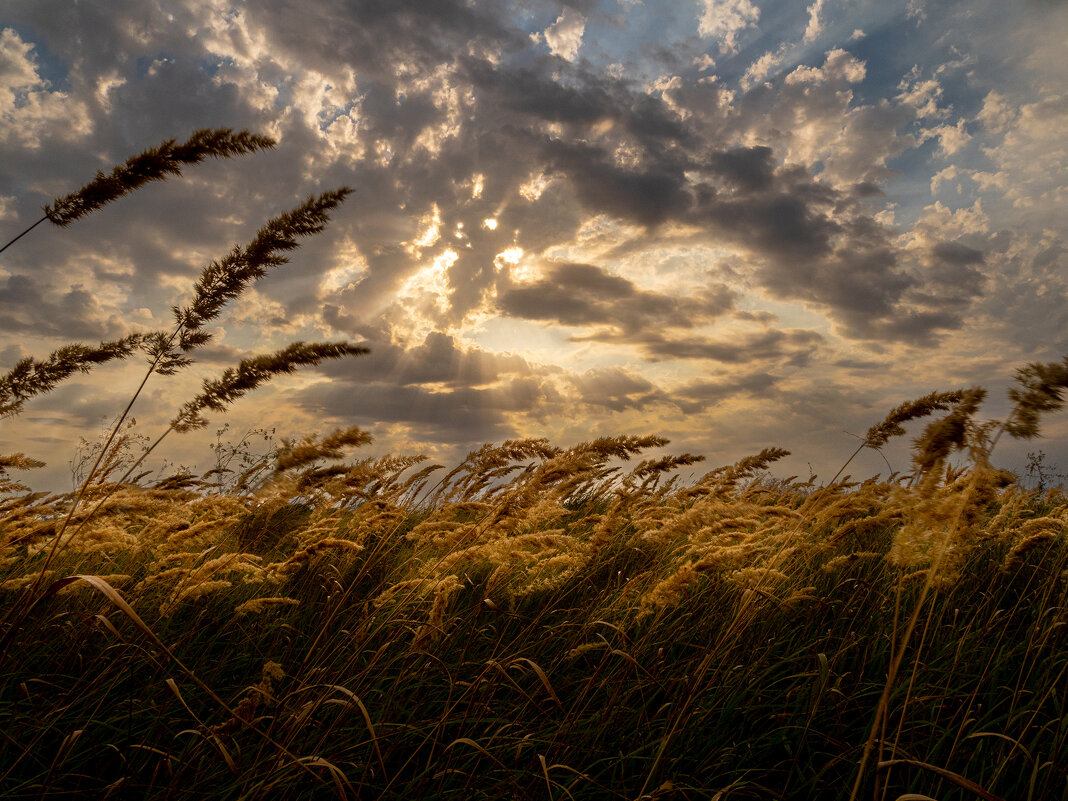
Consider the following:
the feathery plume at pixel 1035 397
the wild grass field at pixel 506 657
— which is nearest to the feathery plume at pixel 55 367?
the wild grass field at pixel 506 657

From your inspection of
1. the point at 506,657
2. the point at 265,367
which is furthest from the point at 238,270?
the point at 506,657

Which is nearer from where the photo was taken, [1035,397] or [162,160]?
[1035,397]

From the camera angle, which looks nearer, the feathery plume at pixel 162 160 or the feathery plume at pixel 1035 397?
the feathery plume at pixel 1035 397

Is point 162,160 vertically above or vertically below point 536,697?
above

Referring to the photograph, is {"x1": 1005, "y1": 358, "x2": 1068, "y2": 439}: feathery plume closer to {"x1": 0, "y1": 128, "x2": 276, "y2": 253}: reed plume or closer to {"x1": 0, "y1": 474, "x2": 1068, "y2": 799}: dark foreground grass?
{"x1": 0, "y1": 474, "x2": 1068, "y2": 799}: dark foreground grass

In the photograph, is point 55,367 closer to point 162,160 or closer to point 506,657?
point 162,160

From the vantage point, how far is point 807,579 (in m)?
4.08

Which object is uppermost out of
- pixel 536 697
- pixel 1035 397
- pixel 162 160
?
pixel 162 160

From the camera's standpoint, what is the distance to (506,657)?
114 inches

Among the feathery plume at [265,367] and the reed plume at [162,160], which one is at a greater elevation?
the reed plume at [162,160]

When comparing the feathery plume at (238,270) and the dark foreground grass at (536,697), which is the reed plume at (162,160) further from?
the dark foreground grass at (536,697)

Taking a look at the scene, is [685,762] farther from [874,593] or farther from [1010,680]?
[874,593]

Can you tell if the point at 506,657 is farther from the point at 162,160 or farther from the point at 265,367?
the point at 162,160

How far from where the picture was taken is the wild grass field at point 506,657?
1.97m
